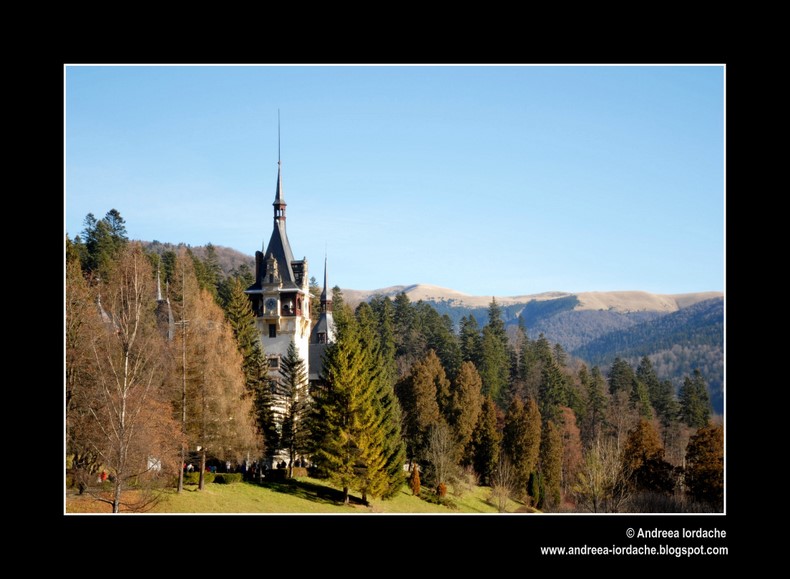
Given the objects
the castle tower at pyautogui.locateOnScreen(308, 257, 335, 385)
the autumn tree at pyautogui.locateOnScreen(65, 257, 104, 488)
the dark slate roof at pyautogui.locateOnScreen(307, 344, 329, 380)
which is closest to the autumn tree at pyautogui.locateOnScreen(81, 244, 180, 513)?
the autumn tree at pyautogui.locateOnScreen(65, 257, 104, 488)

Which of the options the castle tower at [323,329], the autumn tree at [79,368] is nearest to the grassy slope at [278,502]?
the autumn tree at [79,368]

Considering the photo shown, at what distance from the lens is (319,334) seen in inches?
2835

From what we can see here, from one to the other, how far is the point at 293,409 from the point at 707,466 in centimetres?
2362

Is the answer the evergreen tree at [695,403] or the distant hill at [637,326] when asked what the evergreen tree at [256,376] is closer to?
the distant hill at [637,326]

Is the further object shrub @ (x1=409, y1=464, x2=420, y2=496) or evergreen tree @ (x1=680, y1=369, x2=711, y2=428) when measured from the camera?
evergreen tree @ (x1=680, y1=369, x2=711, y2=428)

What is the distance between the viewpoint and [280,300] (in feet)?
201

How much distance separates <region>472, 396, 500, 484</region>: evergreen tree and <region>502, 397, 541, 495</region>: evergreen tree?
1.02 metres

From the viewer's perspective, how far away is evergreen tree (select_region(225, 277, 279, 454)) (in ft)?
151

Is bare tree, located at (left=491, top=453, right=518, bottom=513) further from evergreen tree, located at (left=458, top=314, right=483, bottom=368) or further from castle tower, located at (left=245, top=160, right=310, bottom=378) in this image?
evergreen tree, located at (left=458, top=314, right=483, bottom=368)

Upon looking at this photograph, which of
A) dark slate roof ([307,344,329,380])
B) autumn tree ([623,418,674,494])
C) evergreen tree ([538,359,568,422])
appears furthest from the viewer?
evergreen tree ([538,359,568,422])

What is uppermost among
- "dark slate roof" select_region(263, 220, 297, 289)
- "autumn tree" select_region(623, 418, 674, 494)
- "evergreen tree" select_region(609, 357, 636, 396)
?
"dark slate roof" select_region(263, 220, 297, 289)

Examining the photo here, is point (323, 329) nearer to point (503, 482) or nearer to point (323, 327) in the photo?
point (323, 327)

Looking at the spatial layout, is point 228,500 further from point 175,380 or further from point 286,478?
point 286,478
